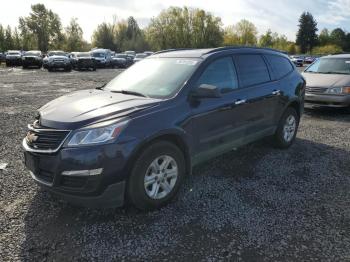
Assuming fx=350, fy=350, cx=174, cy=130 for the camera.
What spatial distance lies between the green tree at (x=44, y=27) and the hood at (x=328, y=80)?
7199 centimetres

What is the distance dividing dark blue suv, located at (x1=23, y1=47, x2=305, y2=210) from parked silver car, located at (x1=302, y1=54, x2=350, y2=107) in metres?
4.33

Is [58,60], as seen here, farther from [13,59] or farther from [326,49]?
[326,49]

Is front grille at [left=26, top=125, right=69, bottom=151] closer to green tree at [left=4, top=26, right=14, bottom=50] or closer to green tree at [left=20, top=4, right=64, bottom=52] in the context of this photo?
green tree at [left=4, top=26, right=14, bottom=50]

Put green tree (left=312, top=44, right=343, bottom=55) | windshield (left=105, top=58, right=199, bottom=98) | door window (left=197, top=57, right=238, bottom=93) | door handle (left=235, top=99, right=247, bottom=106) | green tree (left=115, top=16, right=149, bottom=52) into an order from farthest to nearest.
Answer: green tree (left=312, top=44, right=343, bottom=55), green tree (left=115, top=16, right=149, bottom=52), door handle (left=235, top=99, right=247, bottom=106), door window (left=197, top=57, right=238, bottom=93), windshield (left=105, top=58, right=199, bottom=98)

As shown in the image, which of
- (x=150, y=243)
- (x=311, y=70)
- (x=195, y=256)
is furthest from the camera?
(x=311, y=70)

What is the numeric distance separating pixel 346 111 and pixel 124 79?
7139mm

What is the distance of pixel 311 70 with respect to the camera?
10.8 meters

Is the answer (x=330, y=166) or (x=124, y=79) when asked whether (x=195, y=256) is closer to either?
(x=124, y=79)

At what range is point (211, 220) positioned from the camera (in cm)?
374

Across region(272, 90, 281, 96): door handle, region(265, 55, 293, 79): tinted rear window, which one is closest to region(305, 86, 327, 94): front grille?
region(265, 55, 293, 79): tinted rear window

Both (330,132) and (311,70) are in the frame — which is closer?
(330,132)

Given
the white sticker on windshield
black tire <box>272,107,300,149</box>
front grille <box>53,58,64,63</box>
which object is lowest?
black tire <box>272,107,300,149</box>

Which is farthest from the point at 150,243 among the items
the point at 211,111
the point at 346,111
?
the point at 346,111

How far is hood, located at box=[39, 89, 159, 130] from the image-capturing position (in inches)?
141
